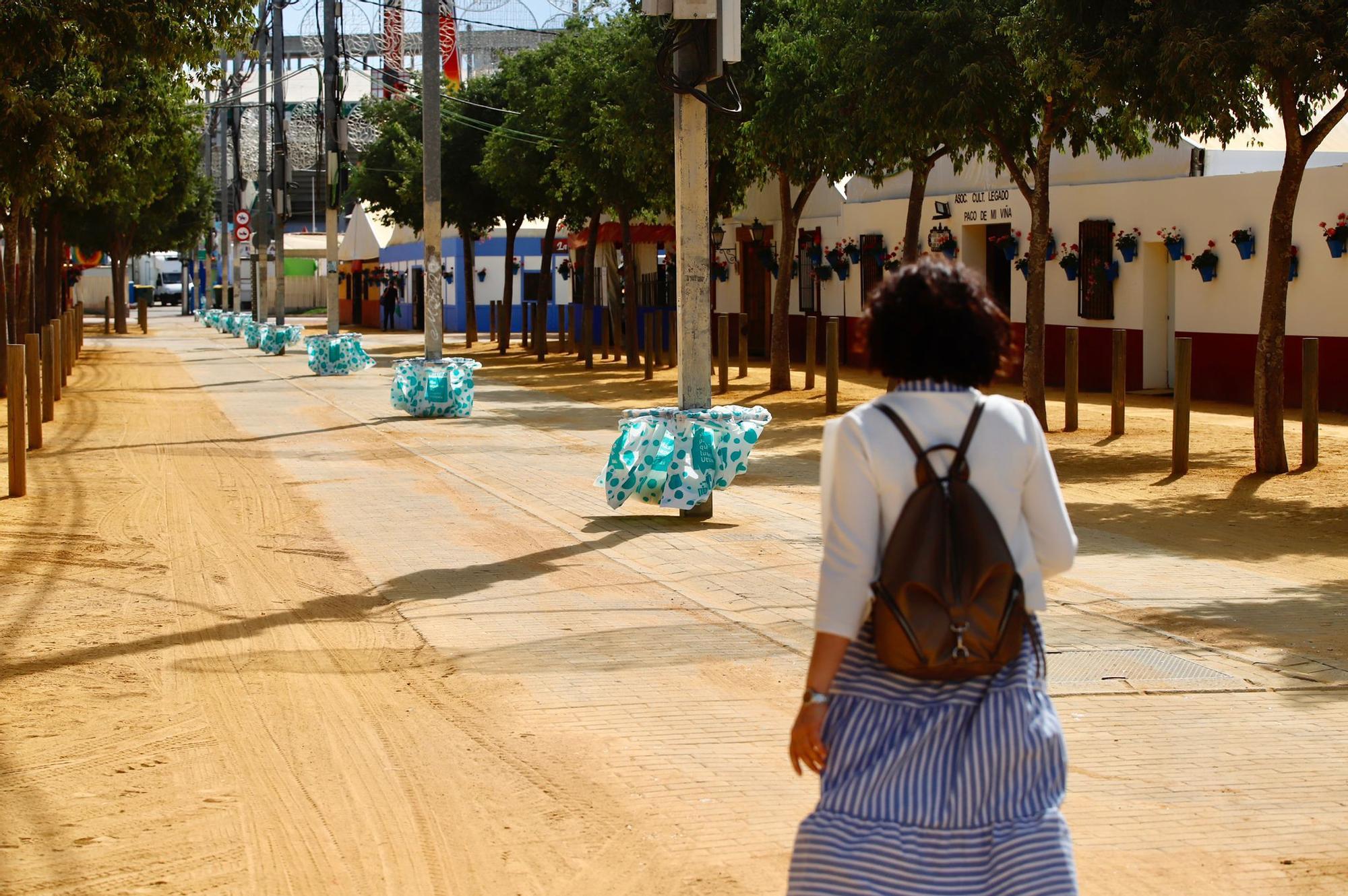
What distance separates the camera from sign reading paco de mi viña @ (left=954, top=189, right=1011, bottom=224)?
27.2 m

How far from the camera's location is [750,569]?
9.97m

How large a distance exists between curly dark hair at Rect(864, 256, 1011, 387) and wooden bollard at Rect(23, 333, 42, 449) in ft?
45.6

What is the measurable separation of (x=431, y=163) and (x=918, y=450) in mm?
20076

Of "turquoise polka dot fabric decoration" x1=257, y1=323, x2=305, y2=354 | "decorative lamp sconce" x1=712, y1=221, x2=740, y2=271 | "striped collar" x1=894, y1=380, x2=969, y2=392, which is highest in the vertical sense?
"decorative lamp sconce" x1=712, y1=221, x2=740, y2=271

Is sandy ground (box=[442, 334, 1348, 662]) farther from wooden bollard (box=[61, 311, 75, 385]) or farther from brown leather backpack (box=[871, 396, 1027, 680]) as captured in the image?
wooden bollard (box=[61, 311, 75, 385])

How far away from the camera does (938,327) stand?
129 inches

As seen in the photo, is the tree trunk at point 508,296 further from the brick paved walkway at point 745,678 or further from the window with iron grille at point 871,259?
the brick paved walkway at point 745,678

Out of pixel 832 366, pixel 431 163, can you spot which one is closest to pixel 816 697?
pixel 832 366

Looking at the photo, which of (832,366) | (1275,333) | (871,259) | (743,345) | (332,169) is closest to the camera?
(1275,333)

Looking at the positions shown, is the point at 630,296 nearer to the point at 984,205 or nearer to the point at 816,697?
the point at 984,205

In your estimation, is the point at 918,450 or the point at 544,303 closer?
the point at 918,450

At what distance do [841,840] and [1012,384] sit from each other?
965 inches

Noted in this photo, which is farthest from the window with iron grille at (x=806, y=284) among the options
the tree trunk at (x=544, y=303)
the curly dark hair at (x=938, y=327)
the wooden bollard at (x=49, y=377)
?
the curly dark hair at (x=938, y=327)

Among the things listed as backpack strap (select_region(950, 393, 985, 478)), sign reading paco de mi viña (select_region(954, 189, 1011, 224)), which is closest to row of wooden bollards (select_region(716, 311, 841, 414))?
sign reading paco de mi viña (select_region(954, 189, 1011, 224))
